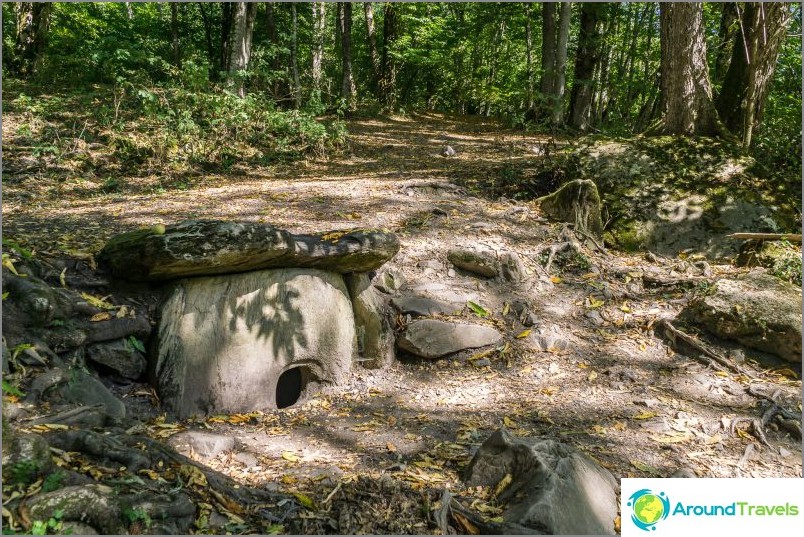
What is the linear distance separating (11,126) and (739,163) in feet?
36.9

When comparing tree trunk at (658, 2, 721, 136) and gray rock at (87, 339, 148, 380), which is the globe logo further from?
tree trunk at (658, 2, 721, 136)

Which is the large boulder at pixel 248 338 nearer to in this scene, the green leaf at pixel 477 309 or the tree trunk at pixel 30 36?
the green leaf at pixel 477 309

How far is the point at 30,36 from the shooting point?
12688 mm

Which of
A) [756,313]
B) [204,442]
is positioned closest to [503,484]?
[204,442]

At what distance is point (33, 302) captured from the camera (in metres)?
3.62

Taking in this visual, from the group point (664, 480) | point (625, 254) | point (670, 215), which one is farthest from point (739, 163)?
point (664, 480)

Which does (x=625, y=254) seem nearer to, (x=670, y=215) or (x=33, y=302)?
(x=670, y=215)

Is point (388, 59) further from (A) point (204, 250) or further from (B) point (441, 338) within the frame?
(A) point (204, 250)

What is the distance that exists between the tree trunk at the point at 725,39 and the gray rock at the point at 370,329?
26.5 ft

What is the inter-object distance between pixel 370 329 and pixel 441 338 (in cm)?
71

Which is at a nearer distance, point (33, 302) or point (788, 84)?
point (33, 302)

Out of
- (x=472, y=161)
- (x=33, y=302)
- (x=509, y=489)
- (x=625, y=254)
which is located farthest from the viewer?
(x=472, y=161)

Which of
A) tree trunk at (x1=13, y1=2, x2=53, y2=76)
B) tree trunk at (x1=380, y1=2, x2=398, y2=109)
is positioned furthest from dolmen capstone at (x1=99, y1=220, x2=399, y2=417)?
tree trunk at (x1=380, y1=2, x2=398, y2=109)

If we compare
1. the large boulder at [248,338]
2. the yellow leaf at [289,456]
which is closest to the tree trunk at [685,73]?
the large boulder at [248,338]
